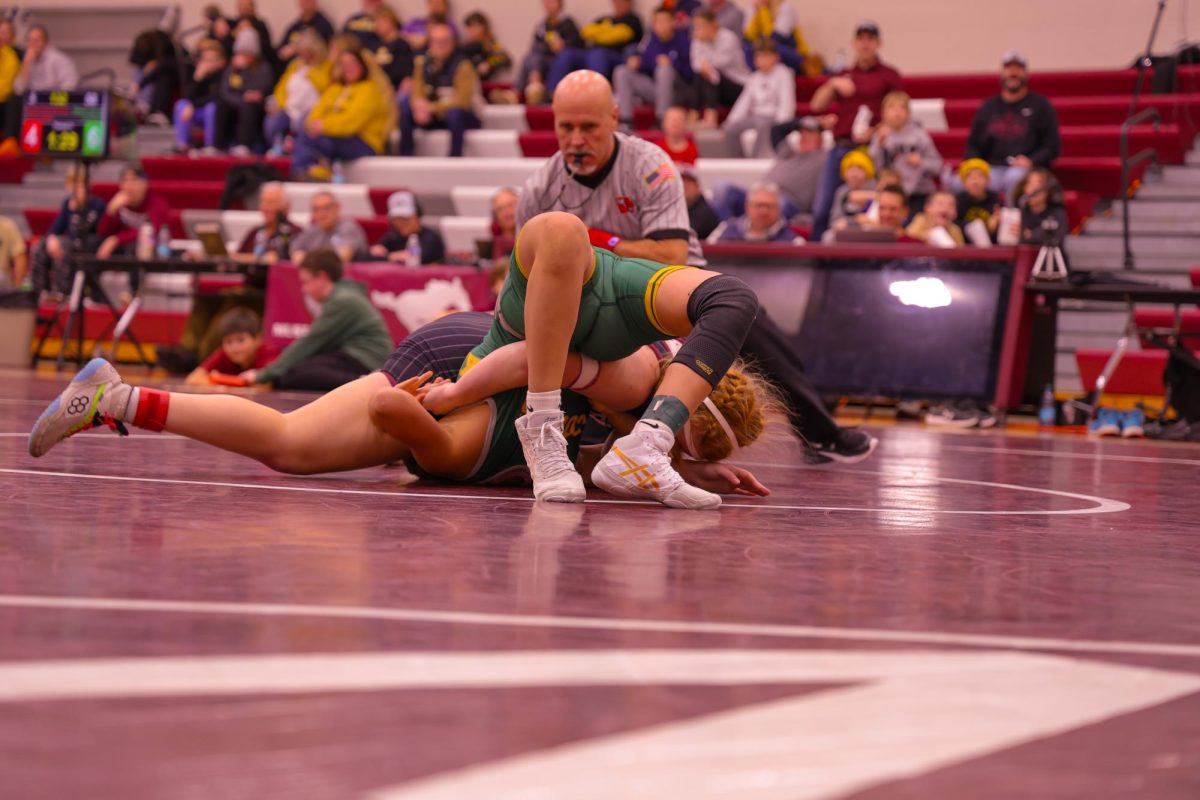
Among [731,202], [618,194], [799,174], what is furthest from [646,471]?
[799,174]

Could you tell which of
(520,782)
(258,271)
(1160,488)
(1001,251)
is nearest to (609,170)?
(1160,488)

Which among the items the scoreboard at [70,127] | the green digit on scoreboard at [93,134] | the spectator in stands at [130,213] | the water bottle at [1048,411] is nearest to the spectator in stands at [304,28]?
the spectator in stands at [130,213]

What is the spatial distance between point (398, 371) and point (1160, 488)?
2.40 meters

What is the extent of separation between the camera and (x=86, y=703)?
141cm

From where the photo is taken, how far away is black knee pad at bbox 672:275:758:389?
11.2 feet

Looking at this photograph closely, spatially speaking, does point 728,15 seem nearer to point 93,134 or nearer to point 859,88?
point 859,88

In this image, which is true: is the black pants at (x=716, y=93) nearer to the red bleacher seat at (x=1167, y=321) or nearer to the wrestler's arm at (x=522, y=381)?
the red bleacher seat at (x=1167, y=321)

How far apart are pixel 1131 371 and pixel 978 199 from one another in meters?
1.72

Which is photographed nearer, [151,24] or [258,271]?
[258,271]

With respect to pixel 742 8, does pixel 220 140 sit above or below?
below

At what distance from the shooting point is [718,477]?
385 cm

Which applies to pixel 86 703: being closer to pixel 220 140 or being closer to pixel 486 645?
pixel 486 645

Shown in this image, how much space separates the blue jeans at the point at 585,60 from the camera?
13742 millimetres

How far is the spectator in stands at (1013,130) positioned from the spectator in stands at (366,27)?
6504 millimetres
